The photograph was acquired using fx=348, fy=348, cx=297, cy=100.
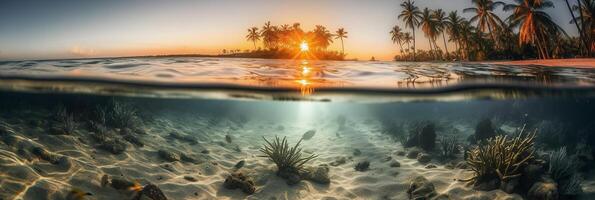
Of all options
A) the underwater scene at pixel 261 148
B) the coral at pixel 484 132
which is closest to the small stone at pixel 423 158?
the underwater scene at pixel 261 148

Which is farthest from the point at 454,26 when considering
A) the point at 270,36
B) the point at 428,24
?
the point at 270,36

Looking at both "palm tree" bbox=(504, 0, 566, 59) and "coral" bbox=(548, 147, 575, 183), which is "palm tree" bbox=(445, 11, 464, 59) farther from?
"coral" bbox=(548, 147, 575, 183)

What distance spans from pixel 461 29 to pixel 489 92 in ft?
124

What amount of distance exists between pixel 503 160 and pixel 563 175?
1.66 m

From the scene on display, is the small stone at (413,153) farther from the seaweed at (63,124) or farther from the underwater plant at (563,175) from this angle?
the seaweed at (63,124)

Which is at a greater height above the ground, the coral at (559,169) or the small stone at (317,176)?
the coral at (559,169)

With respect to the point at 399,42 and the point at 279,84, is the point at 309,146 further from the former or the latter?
the point at 399,42

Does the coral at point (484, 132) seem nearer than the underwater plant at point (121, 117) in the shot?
No

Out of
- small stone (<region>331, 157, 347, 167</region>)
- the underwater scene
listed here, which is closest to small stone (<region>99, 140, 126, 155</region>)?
the underwater scene

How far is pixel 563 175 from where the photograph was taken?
9.00m

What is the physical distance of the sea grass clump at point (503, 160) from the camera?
28.8ft

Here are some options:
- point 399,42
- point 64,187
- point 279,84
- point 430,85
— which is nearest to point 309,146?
point 279,84

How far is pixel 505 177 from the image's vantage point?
28.8 feet

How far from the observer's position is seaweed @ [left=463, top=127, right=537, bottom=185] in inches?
346
